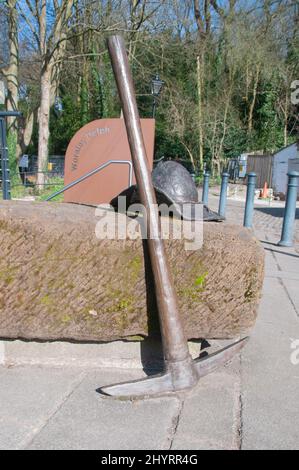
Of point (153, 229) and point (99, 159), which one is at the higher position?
point (99, 159)

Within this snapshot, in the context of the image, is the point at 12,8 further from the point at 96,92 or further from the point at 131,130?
the point at 131,130

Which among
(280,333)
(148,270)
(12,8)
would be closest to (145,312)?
(148,270)

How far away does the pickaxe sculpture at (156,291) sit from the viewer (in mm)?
2338

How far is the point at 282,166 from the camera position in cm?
1862

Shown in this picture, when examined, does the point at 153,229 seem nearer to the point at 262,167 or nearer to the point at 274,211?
the point at 274,211

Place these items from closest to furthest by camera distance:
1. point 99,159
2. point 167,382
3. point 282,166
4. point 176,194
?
point 167,382, point 176,194, point 99,159, point 282,166

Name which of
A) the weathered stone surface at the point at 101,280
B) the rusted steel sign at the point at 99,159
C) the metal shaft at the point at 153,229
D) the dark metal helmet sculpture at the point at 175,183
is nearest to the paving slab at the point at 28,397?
the weathered stone surface at the point at 101,280

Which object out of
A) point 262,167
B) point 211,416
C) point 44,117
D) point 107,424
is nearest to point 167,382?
point 211,416

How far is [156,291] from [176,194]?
0.88 meters

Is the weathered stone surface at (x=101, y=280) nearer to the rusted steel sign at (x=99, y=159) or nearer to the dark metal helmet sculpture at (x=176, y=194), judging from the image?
the dark metal helmet sculpture at (x=176, y=194)

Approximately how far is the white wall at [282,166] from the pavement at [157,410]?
16278 mm

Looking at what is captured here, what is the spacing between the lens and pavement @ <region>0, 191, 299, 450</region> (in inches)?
77.9

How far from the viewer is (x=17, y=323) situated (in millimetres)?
2498

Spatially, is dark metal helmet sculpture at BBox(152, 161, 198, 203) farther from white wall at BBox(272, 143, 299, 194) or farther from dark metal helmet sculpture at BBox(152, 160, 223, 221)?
white wall at BBox(272, 143, 299, 194)
